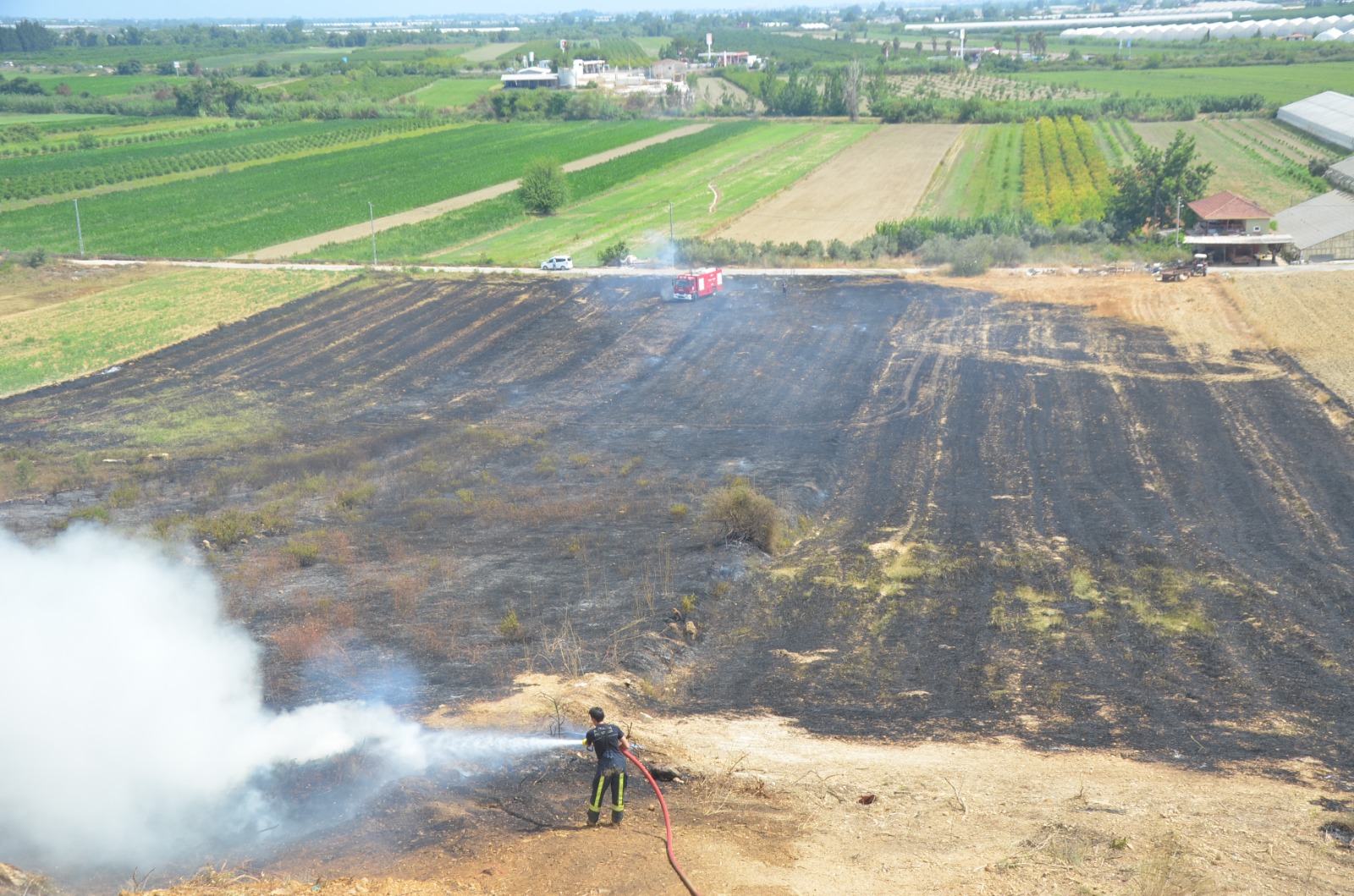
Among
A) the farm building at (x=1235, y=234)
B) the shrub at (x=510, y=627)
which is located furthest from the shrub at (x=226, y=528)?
the farm building at (x=1235, y=234)

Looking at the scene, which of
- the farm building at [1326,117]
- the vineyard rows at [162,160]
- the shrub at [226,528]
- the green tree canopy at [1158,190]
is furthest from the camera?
the vineyard rows at [162,160]

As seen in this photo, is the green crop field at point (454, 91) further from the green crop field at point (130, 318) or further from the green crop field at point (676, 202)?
the green crop field at point (130, 318)

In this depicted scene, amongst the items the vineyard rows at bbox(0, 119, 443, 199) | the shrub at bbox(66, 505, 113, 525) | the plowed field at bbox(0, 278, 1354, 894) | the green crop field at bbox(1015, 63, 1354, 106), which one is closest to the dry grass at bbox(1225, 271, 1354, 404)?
the plowed field at bbox(0, 278, 1354, 894)

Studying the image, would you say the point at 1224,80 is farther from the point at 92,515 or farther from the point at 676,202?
the point at 92,515

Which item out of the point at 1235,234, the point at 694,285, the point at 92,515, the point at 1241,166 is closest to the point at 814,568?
the point at 92,515

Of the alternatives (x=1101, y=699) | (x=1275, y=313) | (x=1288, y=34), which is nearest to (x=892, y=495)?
(x=1101, y=699)

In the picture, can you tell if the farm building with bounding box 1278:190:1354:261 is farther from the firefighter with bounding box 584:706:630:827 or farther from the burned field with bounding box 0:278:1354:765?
the firefighter with bounding box 584:706:630:827

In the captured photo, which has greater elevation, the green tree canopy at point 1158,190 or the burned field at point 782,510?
the green tree canopy at point 1158,190
